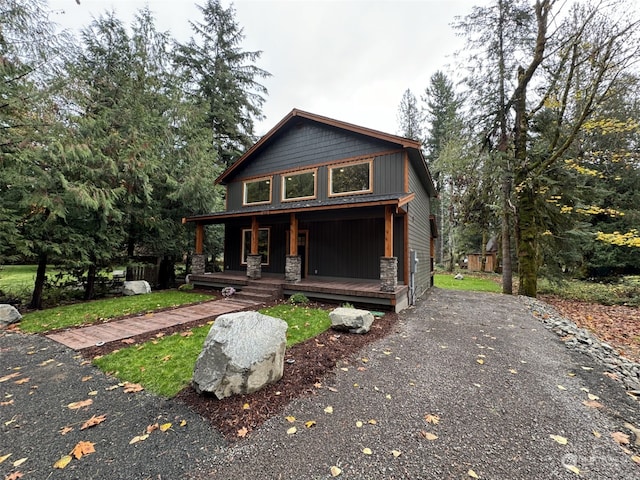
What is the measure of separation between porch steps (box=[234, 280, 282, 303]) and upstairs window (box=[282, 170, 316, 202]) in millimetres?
3746

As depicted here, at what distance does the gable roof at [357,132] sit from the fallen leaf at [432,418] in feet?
23.9

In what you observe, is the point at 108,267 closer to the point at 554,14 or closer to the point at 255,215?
the point at 255,215

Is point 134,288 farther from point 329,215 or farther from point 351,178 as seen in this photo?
point 351,178

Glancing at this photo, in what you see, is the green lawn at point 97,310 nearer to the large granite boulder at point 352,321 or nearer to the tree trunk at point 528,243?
the large granite boulder at point 352,321

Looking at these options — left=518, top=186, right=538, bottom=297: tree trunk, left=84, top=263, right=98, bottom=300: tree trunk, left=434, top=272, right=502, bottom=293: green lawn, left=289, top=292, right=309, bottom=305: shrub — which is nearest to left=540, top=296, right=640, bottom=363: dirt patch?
left=518, top=186, right=538, bottom=297: tree trunk

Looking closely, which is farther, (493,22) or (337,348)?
(493,22)

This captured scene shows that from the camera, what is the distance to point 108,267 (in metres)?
8.50

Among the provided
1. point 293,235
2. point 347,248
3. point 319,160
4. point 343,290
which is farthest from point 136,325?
point 319,160

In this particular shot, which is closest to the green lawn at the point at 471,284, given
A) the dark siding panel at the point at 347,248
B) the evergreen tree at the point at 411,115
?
the dark siding panel at the point at 347,248

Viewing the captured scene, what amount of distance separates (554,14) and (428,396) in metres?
12.9

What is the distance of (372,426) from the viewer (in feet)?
8.04

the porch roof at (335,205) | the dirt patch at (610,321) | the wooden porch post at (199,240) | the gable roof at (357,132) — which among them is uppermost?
the gable roof at (357,132)

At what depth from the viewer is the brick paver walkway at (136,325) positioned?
4.59 m

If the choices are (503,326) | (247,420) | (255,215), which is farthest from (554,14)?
(247,420)
